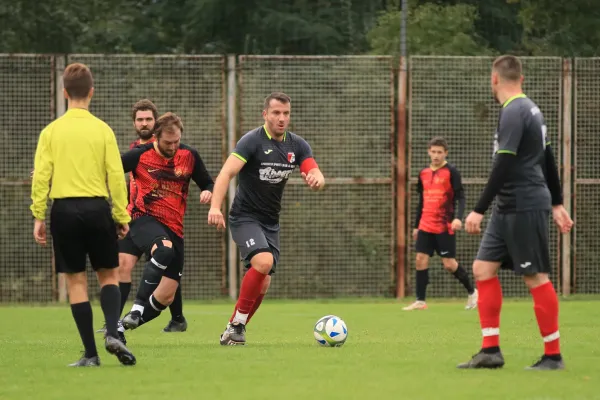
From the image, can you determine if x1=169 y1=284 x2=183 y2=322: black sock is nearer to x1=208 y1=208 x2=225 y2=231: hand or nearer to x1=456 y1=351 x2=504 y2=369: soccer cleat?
x1=208 y1=208 x2=225 y2=231: hand

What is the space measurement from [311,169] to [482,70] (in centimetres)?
837

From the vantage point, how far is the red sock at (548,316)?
788 cm

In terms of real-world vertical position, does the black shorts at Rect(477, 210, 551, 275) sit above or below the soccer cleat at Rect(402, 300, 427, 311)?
above

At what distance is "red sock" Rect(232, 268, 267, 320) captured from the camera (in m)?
10.1

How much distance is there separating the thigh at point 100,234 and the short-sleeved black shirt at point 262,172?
238 centimetres

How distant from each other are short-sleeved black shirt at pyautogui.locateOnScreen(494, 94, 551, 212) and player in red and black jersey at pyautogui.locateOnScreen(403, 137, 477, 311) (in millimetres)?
7758

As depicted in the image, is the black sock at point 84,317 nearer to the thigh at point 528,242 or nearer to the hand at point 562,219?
the thigh at point 528,242

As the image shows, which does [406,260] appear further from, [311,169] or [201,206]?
[311,169]

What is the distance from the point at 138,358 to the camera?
8750mm

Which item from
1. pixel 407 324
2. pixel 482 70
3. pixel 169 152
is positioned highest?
pixel 482 70

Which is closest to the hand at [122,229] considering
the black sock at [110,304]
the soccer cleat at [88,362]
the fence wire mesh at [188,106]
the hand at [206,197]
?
the black sock at [110,304]

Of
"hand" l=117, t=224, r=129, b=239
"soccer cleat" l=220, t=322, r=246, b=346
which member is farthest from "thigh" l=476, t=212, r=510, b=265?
"soccer cleat" l=220, t=322, r=246, b=346

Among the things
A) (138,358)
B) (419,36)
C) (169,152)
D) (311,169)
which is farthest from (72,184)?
(419,36)

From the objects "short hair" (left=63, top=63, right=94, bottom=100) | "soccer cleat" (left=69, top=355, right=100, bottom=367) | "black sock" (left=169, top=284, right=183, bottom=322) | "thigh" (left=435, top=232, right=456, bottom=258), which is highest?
"short hair" (left=63, top=63, right=94, bottom=100)
